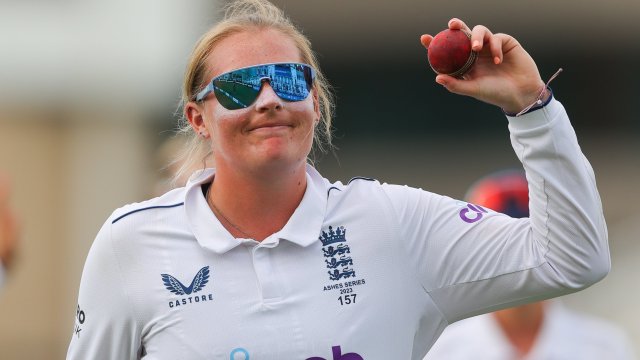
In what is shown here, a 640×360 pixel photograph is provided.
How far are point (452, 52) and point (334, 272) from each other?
29.5 inches

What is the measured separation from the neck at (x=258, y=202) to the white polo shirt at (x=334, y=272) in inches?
2.6

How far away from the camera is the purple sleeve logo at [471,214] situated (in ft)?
13.4

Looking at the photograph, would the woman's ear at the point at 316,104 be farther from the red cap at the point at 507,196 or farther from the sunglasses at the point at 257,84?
the red cap at the point at 507,196

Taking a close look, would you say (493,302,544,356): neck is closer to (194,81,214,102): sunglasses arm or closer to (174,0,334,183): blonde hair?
(174,0,334,183): blonde hair

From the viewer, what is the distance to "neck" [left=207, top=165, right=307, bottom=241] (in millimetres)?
4125

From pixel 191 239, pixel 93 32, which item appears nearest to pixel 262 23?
pixel 191 239

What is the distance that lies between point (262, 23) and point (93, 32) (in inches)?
419

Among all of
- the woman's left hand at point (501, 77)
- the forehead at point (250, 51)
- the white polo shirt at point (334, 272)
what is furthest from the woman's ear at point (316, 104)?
the woman's left hand at point (501, 77)

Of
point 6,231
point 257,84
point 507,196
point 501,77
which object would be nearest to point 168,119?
point 507,196

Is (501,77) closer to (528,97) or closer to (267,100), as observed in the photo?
(528,97)

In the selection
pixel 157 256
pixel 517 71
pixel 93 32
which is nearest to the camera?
pixel 517 71

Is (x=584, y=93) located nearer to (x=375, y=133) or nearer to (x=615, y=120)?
(x=615, y=120)

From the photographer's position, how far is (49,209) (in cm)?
1491

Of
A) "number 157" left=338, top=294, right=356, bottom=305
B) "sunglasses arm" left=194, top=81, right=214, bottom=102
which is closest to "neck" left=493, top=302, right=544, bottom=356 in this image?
"number 157" left=338, top=294, right=356, bottom=305
